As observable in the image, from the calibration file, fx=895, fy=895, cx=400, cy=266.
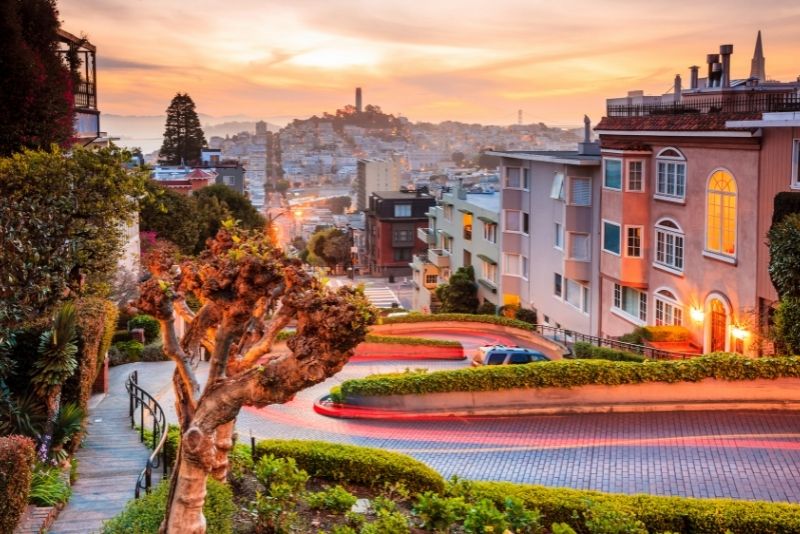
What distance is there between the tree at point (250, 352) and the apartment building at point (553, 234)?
98.6 feet

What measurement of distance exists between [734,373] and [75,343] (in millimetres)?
15002

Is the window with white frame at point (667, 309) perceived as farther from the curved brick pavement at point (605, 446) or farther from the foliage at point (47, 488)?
the foliage at point (47, 488)

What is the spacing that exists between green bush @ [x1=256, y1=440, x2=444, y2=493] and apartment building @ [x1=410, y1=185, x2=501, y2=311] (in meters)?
36.7

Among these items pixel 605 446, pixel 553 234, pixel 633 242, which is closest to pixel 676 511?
pixel 605 446

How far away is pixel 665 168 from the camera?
32.6m

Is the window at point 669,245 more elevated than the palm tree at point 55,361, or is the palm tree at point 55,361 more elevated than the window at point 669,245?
the window at point 669,245

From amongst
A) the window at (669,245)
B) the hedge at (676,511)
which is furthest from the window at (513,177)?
the hedge at (676,511)

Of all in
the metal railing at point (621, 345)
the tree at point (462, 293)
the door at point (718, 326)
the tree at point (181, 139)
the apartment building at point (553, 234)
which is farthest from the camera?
the tree at point (181, 139)

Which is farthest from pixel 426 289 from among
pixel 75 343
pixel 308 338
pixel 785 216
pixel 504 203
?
pixel 308 338

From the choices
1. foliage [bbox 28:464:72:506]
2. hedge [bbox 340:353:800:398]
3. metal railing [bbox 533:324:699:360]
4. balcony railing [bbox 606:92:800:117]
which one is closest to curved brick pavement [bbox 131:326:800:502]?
hedge [bbox 340:353:800:398]

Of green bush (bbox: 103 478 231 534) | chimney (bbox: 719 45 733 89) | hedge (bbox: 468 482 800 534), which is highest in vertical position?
chimney (bbox: 719 45 733 89)

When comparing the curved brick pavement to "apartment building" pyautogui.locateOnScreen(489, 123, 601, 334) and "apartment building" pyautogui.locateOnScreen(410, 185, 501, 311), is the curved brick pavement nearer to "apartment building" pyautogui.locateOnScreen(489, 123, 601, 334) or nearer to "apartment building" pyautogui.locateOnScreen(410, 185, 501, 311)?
"apartment building" pyautogui.locateOnScreen(489, 123, 601, 334)

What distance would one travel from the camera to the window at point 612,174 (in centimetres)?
3472

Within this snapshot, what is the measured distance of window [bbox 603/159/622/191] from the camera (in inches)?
1367
